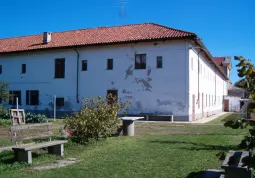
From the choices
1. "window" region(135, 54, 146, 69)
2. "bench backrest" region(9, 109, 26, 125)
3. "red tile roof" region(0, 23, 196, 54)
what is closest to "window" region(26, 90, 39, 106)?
"red tile roof" region(0, 23, 196, 54)

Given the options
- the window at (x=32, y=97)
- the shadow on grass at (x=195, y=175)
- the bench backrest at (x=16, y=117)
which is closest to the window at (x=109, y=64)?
the window at (x=32, y=97)

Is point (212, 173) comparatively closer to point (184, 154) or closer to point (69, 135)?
point (184, 154)

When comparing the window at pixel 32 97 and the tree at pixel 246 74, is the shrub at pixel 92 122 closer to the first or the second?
the tree at pixel 246 74

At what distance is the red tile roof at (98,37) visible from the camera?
2434cm

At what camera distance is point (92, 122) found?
10.3 metres

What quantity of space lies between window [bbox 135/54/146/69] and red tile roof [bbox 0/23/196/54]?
1.29 metres

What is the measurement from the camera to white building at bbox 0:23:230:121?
23.5 m

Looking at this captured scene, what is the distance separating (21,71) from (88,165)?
2490 centimetres

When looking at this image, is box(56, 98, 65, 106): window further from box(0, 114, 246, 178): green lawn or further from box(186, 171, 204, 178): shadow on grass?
box(186, 171, 204, 178): shadow on grass

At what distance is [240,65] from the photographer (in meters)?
2.89

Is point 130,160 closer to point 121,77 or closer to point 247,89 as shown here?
point 247,89

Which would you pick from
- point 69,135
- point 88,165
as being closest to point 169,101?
point 69,135

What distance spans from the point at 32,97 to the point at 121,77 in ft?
30.8

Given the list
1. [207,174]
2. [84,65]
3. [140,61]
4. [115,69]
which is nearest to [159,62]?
[140,61]
